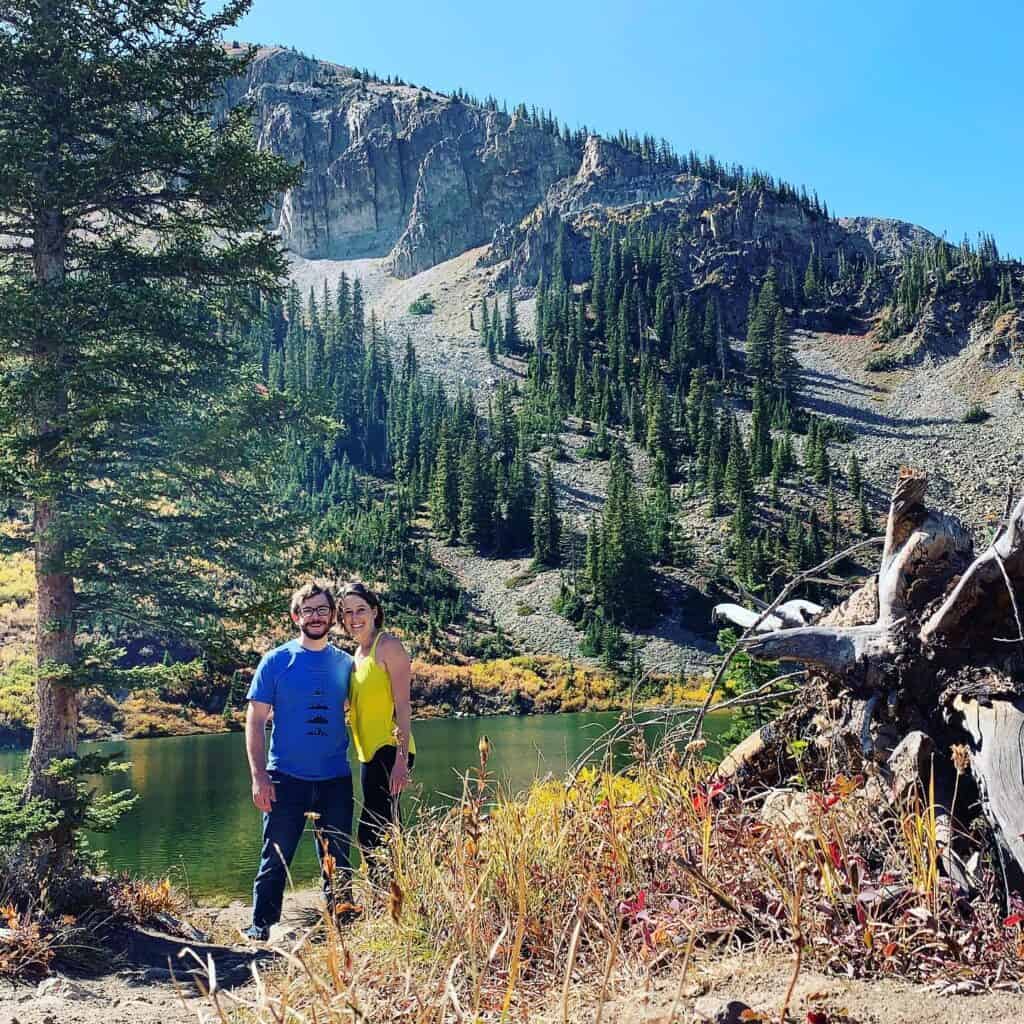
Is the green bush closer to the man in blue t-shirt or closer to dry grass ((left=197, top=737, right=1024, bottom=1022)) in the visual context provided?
the man in blue t-shirt

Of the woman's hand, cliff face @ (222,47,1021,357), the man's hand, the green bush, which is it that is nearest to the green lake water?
the woman's hand

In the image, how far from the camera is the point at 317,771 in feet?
14.3

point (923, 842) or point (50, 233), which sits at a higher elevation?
point (50, 233)

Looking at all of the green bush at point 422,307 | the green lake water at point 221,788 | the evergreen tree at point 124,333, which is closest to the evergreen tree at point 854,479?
the green lake water at point 221,788

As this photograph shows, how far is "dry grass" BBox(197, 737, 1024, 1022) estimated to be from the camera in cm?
220

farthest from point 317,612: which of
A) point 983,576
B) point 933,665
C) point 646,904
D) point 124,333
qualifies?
point 124,333

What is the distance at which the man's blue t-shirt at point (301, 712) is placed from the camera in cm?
434

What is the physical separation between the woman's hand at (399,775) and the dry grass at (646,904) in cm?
59

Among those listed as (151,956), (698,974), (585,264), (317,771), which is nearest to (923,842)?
(698,974)

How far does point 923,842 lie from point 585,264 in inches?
5087

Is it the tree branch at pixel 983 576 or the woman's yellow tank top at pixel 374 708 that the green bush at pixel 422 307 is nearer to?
the woman's yellow tank top at pixel 374 708

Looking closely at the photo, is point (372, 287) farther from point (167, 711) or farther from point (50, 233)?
point (50, 233)

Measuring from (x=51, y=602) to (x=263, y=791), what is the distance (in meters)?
3.46

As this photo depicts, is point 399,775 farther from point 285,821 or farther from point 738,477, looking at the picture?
point 738,477
